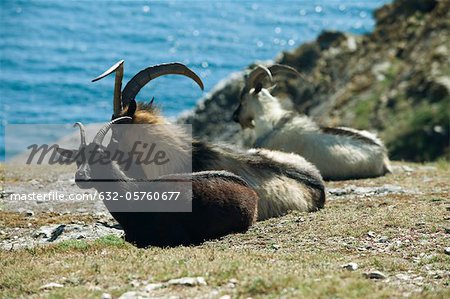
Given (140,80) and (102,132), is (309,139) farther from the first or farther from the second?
(102,132)

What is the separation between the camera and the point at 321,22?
65188 millimetres

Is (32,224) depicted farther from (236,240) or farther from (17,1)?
(17,1)

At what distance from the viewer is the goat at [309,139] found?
19.5 metres

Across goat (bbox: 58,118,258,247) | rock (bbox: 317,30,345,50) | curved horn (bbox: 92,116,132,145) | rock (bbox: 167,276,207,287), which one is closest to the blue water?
rock (bbox: 317,30,345,50)

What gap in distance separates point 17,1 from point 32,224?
60470 millimetres

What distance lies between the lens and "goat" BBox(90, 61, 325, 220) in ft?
46.2

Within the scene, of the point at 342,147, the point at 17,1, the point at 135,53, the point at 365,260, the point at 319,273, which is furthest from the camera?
the point at 17,1

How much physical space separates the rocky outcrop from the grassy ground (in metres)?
13.3

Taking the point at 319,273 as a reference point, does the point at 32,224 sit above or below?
below

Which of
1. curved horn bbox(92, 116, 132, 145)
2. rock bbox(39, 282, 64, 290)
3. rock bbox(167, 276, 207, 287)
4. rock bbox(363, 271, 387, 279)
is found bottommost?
rock bbox(39, 282, 64, 290)

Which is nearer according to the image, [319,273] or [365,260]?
[319,273]

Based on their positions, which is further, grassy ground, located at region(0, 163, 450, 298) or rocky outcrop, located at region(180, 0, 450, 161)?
rocky outcrop, located at region(180, 0, 450, 161)

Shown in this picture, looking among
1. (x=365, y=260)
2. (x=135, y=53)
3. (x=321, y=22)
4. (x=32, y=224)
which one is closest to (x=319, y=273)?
(x=365, y=260)

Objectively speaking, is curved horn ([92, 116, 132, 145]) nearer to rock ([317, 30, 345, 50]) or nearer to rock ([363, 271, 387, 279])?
rock ([363, 271, 387, 279])
